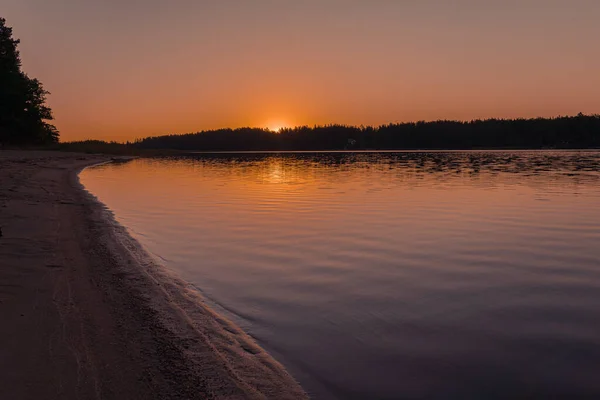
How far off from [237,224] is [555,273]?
35.1 feet

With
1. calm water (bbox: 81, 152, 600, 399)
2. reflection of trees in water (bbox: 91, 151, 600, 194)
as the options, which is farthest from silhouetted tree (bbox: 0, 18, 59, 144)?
calm water (bbox: 81, 152, 600, 399)

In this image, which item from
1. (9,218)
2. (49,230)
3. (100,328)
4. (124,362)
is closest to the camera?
(124,362)

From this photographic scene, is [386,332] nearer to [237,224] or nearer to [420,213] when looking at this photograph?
[237,224]

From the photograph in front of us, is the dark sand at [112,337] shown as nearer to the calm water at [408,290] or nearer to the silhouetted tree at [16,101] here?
the calm water at [408,290]

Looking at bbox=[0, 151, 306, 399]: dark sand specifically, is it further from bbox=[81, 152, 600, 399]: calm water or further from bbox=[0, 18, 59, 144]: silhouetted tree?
bbox=[0, 18, 59, 144]: silhouetted tree

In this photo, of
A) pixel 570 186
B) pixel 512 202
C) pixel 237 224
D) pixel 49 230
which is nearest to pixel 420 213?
pixel 512 202

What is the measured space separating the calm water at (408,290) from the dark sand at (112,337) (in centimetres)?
63

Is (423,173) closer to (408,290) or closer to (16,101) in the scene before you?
(408,290)

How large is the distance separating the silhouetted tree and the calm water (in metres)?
63.7

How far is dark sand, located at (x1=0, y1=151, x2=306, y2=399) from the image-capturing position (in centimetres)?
430

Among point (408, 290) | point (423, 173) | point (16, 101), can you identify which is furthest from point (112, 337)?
point (16, 101)

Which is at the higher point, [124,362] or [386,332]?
[124,362]

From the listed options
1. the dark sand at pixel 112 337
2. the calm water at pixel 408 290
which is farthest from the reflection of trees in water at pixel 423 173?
the dark sand at pixel 112 337

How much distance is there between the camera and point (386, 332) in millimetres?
6422
